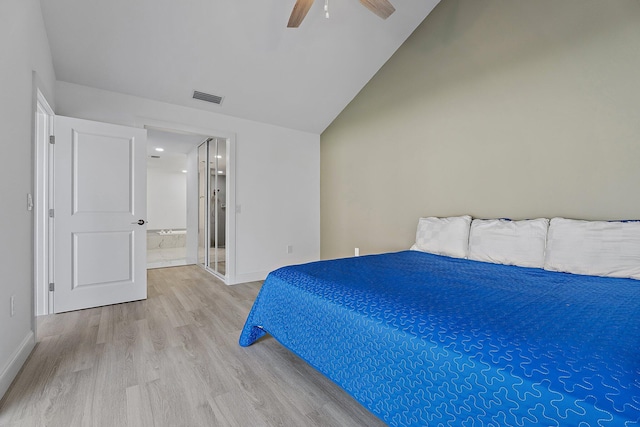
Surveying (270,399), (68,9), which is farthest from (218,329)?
(68,9)

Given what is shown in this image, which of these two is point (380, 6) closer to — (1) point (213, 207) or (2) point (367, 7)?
(2) point (367, 7)

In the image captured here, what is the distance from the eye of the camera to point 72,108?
2.93 metres

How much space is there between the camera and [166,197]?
9.42 metres

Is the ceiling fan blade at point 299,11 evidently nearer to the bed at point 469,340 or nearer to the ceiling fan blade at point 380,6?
the ceiling fan blade at point 380,6

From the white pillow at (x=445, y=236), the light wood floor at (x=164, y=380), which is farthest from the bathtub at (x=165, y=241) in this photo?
the white pillow at (x=445, y=236)

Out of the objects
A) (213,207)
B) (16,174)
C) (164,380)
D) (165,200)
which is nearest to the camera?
(164,380)

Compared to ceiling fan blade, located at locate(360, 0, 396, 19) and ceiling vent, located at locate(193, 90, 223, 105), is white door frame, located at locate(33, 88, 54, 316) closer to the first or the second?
ceiling vent, located at locate(193, 90, 223, 105)

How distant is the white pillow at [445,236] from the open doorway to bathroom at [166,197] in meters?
4.02

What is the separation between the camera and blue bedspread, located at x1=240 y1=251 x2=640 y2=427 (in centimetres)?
78

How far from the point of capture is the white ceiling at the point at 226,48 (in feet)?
8.16

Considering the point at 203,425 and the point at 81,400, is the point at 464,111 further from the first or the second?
the point at 81,400

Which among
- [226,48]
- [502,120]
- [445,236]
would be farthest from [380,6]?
[445,236]

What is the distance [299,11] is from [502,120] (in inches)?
76.5

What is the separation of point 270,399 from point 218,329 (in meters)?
1.04
